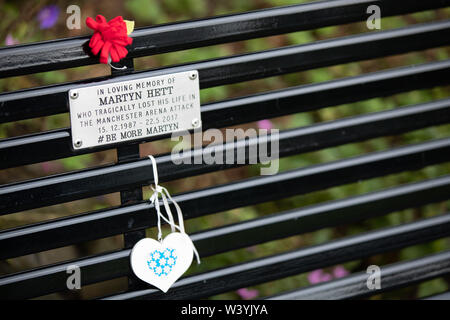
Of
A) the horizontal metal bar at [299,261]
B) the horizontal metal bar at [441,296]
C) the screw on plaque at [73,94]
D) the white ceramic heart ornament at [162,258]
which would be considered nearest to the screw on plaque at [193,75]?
the screw on plaque at [73,94]

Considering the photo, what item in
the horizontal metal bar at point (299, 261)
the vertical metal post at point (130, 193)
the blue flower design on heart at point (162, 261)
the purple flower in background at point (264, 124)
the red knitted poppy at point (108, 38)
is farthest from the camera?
the purple flower in background at point (264, 124)

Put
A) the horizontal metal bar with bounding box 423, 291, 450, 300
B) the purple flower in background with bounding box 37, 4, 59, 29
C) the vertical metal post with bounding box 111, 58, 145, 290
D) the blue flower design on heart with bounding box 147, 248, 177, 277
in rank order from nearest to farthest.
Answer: the vertical metal post with bounding box 111, 58, 145, 290 < the blue flower design on heart with bounding box 147, 248, 177, 277 < the horizontal metal bar with bounding box 423, 291, 450, 300 < the purple flower in background with bounding box 37, 4, 59, 29

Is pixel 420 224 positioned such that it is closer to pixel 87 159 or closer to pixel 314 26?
pixel 314 26

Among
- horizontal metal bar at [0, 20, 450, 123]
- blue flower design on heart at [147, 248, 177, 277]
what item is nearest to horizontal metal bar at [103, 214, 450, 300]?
blue flower design on heart at [147, 248, 177, 277]

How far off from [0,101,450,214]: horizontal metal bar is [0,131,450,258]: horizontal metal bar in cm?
7

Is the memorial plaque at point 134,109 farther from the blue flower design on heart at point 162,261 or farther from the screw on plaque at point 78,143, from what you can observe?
the blue flower design on heart at point 162,261

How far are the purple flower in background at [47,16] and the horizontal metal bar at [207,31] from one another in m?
1.41

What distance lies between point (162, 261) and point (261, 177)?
1.37 ft

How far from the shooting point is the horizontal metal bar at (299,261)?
222 centimetres

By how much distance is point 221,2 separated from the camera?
372cm

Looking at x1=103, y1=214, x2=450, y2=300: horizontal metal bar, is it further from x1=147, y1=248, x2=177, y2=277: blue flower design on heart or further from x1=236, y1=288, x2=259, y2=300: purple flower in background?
x1=236, y1=288, x2=259, y2=300: purple flower in background

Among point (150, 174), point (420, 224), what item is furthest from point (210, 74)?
point (420, 224)

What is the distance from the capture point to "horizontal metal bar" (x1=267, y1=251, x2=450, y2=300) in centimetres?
239
